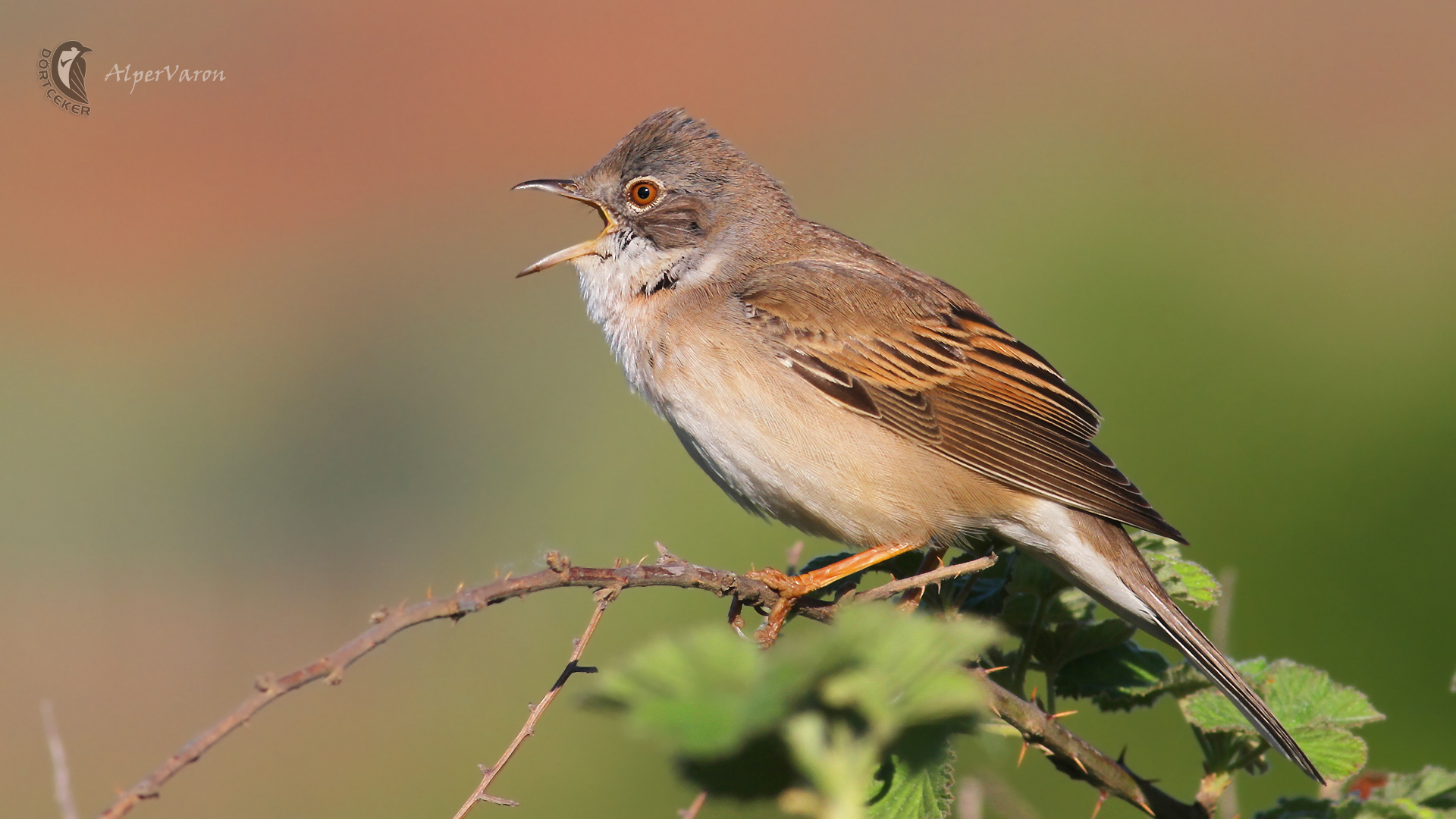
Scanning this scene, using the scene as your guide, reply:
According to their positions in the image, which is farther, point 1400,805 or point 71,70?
point 71,70

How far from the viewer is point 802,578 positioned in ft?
11.1

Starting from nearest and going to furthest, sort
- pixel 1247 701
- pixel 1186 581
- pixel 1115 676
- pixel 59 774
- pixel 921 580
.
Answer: pixel 59 774
pixel 921 580
pixel 1247 701
pixel 1115 676
pixel 1186 581

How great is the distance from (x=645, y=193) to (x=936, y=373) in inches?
51.6

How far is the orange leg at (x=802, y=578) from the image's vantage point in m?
3.18

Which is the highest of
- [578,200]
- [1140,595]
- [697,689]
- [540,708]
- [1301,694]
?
[578,200]

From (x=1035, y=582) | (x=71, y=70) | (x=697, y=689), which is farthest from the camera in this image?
(x=71, y=70)

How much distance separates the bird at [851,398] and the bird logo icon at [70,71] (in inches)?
372

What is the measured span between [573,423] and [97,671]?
14.4ft

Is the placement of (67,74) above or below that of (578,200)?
above

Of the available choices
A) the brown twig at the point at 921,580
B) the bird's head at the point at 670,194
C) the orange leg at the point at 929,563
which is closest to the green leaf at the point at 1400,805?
the brown twig at the point at 921,580

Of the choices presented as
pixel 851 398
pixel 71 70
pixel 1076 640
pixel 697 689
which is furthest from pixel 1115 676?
pixel 71 70

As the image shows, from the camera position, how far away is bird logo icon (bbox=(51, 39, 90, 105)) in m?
12.0

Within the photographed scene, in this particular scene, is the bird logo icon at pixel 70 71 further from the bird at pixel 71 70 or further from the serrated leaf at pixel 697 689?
the serrated leaf at pixel 697 689

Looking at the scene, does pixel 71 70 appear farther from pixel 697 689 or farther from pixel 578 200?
pixel 697 689
